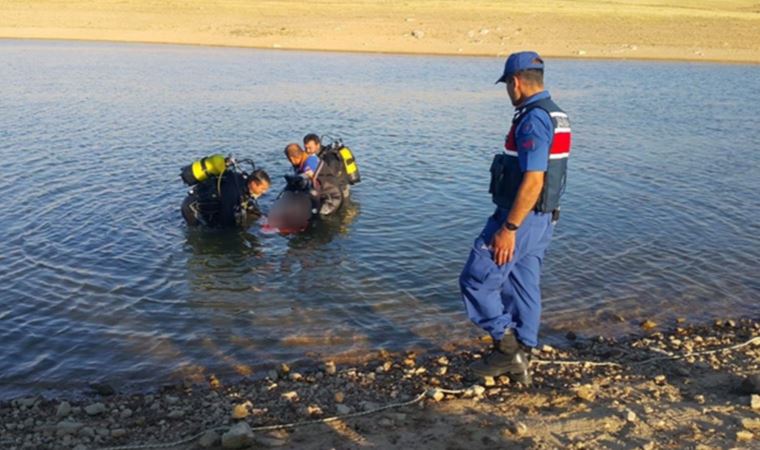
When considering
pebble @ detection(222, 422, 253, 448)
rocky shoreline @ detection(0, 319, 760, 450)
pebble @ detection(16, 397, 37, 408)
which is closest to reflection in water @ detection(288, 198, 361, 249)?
rocky shoreline @ detection(0, 319, 760, 450)

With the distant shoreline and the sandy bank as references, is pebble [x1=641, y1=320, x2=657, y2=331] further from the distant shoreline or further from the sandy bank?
the sandy bank

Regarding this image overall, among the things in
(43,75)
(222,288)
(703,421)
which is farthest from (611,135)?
(43,75)

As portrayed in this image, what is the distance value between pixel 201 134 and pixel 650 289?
37.6 feet

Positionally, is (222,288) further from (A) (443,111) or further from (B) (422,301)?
(A) (443,111)

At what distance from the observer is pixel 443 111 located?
68.9 feet

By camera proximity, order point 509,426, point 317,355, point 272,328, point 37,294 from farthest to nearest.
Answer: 1. point 37,294
2. point 272,328
3. point 317,355
4. point 509,426

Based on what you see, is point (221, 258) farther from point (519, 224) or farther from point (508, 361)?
point (519, 224)

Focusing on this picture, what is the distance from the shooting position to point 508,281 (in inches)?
220

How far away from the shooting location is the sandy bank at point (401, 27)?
39.4 metres

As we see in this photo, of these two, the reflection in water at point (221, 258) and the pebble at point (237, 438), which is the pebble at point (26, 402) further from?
the reflection in water at point (221, 258)

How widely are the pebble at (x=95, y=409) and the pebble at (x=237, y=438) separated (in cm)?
142

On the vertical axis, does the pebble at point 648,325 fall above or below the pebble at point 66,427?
below

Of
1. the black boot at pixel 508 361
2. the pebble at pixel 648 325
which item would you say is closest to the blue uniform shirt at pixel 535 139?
the black boot at pixel 508 361

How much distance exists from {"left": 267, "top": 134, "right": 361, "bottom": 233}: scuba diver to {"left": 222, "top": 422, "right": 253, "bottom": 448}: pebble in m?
6.14
